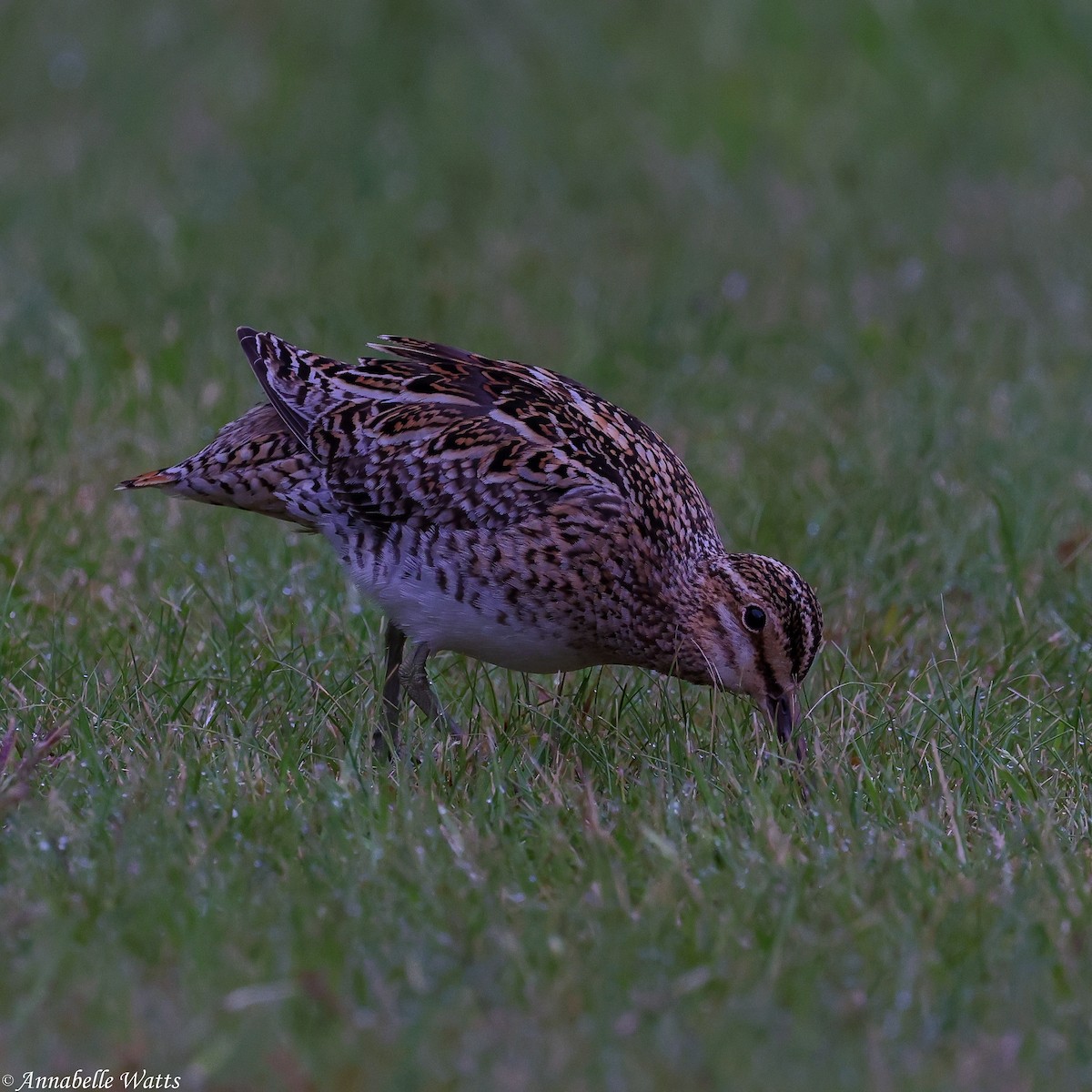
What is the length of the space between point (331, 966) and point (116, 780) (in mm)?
1089

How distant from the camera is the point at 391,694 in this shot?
5.39m

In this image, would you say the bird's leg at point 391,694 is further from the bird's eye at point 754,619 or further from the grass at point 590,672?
the bird's eye at point 754,619

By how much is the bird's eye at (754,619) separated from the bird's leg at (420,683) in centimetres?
84

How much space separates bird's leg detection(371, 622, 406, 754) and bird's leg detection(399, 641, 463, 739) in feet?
0.18

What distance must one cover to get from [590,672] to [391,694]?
652 millimetres

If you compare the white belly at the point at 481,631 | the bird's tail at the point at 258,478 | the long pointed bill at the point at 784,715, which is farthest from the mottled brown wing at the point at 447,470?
the long pointed bill at the point at 784,715

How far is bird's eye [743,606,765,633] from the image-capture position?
16.8ft

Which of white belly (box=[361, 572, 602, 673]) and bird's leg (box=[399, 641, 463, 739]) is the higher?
white belly (box=[361, 572, 602, 673])

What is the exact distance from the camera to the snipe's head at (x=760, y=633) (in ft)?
16.6

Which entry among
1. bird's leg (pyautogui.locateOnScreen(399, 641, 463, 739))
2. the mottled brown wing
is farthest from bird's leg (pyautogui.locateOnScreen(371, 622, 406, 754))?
the mottled brown wing

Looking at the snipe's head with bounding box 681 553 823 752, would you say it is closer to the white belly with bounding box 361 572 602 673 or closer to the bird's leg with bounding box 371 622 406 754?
the white belly with bounding box 361 572 602 673

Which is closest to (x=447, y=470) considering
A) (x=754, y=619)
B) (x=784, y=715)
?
(x=754, y=619)

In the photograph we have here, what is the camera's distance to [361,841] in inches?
167

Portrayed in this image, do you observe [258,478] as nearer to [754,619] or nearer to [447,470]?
[447,470]
